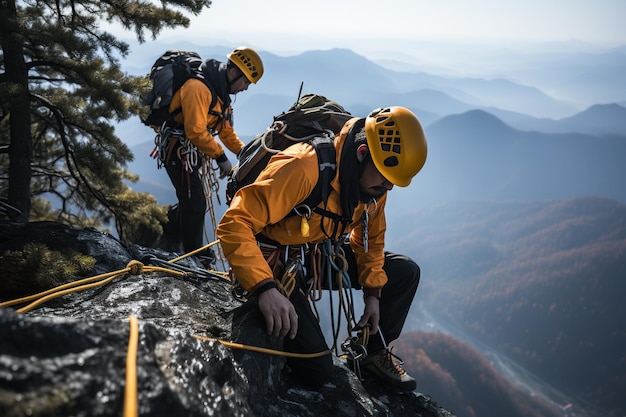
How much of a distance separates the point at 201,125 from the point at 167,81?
0.80 m

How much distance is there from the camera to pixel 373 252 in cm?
379

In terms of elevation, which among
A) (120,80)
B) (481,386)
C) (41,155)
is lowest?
(481,386)

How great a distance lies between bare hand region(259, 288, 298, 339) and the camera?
2883mm

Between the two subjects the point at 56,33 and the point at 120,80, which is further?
the point at 120,80

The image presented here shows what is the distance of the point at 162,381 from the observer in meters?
1.56

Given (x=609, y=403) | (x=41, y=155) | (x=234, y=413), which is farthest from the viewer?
(x=609, y=403)

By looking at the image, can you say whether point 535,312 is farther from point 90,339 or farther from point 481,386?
point 90,339

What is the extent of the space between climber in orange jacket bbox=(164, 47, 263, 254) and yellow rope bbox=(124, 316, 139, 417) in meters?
4.25

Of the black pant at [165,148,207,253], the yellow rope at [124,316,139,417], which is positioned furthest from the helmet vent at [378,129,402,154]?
the black pant at [165,148,207,253]

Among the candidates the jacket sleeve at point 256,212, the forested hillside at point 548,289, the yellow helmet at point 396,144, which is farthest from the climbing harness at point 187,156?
the forested hillside at point 548,289

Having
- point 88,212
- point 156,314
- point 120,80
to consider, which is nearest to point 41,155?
point 88,212

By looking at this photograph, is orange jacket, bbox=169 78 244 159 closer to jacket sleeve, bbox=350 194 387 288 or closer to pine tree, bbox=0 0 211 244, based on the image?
pine tree, bbox=0 0 211 244

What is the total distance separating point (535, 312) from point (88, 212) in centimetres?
13174

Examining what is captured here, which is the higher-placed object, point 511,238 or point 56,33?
point 56,33
